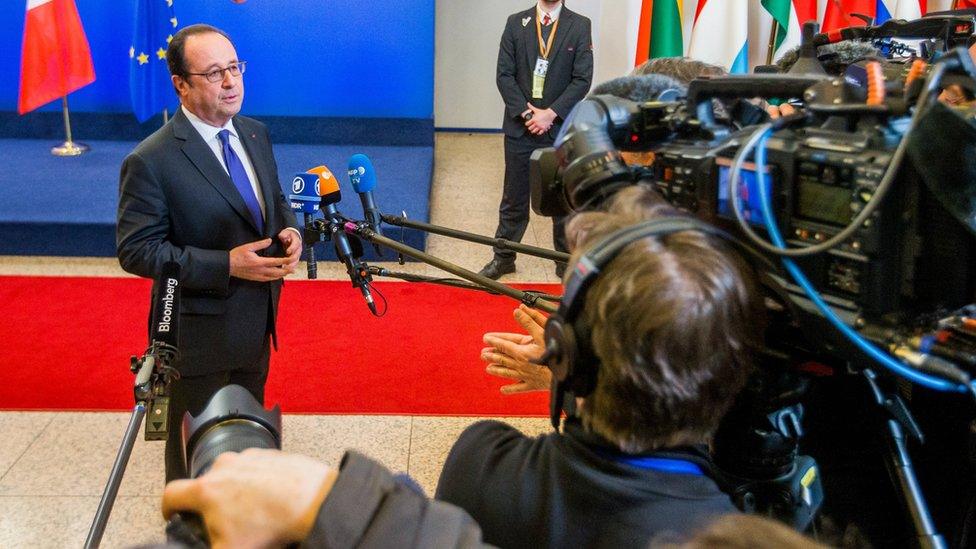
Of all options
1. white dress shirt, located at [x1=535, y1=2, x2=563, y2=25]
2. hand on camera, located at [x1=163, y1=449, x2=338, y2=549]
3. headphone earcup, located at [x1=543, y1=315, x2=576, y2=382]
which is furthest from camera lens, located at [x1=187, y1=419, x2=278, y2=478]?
white dress shirt, located at [x1=535, y1=2, x2=563, y2=25]

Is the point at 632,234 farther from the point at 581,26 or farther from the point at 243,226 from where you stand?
the point at 581,26

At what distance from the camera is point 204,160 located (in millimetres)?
2289

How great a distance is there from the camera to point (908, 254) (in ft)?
3.14

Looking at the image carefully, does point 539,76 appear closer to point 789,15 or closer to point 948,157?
point 789,15

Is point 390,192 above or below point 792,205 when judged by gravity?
below

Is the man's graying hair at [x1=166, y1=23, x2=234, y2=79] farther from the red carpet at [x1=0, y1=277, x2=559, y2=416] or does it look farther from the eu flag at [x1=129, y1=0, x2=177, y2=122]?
the eu flag at [x1=129, y1=0, x2=177, y2=122]

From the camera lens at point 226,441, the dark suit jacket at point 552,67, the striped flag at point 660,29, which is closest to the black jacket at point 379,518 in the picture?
the camera lens at point 226,441

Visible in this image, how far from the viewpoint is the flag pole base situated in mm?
5820

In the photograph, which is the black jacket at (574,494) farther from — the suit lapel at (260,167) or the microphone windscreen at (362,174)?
the suit lapel at (260,167)

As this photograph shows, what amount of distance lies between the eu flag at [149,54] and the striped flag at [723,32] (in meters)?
3.20

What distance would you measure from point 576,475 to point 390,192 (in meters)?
4.44

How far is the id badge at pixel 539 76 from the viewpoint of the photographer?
4680 millimetres

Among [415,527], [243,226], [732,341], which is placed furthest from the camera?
[243,226]

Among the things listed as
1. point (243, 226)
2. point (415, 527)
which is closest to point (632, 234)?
point (415, 527)
